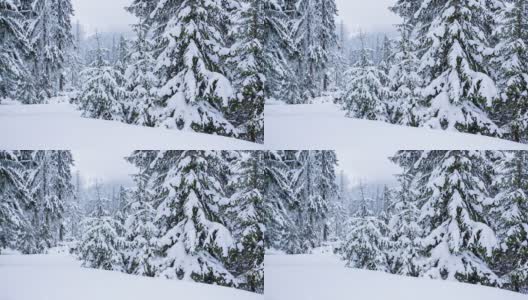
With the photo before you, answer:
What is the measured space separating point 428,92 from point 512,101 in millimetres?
712

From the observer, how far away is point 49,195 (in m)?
6.02

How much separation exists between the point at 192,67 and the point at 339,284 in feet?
7.38

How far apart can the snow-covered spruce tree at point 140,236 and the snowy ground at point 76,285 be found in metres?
0.09

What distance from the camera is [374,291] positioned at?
236 inches

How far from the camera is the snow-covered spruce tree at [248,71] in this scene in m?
5.98

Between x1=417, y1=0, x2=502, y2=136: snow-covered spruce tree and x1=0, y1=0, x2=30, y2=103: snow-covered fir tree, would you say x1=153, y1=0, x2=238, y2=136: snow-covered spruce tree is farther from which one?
x1=417, y1=0, x2=502, y2=136: snow-covered spruce tree

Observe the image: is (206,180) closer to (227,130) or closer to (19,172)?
(227,130)

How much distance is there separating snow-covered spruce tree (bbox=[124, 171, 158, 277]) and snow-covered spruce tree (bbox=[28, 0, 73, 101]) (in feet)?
3.62

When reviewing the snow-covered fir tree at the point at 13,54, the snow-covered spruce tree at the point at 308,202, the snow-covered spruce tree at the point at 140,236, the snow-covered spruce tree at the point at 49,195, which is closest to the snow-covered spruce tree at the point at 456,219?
the snow-covered spruce tree at the point at 308,202

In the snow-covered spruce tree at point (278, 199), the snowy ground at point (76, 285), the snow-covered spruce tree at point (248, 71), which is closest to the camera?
the snowy ground at point (76, 285)

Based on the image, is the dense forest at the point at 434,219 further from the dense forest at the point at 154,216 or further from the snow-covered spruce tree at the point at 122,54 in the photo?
the snow-covered spruce tree at the point at 122,54

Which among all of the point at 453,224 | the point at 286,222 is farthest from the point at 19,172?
the point at 453,224

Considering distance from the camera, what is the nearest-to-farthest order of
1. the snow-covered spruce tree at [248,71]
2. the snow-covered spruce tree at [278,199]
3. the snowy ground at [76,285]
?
1. the snowy ground at [76,285]
2. the snow-covered spruce tree at [248,71]
3. the snow-covered spruce tree at [278,199]

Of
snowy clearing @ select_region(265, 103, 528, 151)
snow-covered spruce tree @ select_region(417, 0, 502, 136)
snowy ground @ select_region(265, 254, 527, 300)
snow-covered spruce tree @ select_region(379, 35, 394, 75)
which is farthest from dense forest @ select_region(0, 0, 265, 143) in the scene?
snow-covered spruce tree @ select_region(417, 0, 502, 136)
